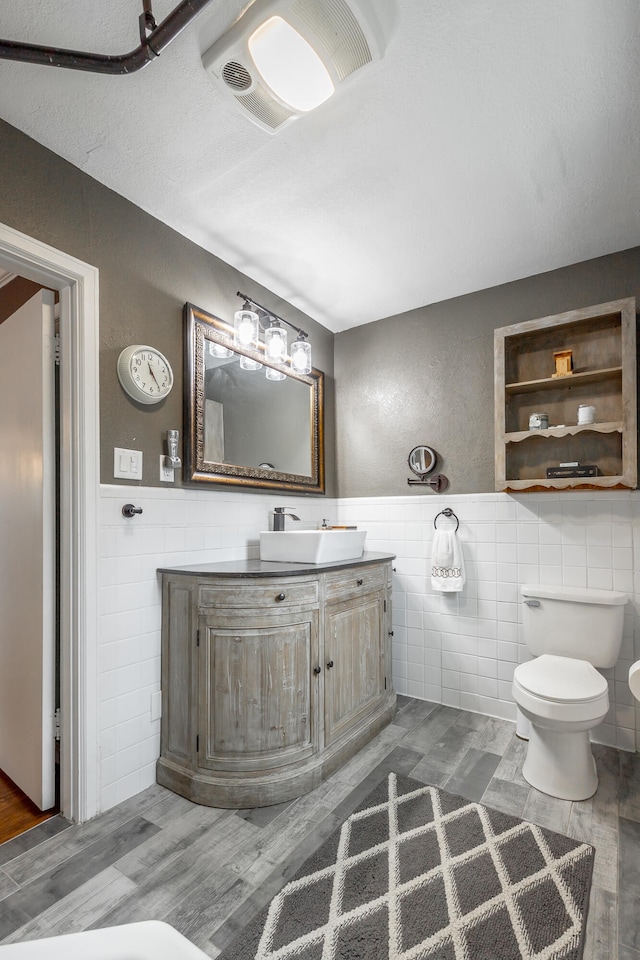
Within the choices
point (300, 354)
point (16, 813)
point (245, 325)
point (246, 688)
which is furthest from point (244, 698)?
point (300, 354)

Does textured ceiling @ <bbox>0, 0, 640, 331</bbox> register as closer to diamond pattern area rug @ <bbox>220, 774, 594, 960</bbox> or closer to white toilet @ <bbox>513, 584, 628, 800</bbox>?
white toilet @ <bbox>513, 584, 628, 800</bbox>

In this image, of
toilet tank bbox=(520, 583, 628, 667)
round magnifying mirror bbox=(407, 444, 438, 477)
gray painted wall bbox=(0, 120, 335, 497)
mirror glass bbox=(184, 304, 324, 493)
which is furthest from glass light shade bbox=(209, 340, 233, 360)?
toilet tank bbox=(520, 583, 628, 667)

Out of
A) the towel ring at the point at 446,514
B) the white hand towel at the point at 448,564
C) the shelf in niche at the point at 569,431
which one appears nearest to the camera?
the shelf in niche at the point at 569,431

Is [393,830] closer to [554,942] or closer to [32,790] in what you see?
[554,942]

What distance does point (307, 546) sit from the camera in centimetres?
218

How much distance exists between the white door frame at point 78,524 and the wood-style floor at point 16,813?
0.35ft

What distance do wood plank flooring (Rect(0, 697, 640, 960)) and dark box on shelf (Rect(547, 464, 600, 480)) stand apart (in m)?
1.34

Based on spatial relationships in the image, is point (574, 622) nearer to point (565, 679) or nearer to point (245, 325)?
point (565, 679)

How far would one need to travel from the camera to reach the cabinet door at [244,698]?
1833 mm

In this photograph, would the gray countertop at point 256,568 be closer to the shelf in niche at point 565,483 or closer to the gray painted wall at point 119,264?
the gray painted wall at point 119,264

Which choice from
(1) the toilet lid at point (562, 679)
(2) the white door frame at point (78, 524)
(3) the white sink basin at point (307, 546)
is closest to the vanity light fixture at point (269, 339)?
(2) the white door frame at point (78, 524)

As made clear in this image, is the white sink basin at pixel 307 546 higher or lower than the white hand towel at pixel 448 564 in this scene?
higher

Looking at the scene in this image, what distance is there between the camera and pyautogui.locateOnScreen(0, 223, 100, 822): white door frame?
174 centimetres

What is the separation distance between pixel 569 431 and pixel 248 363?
1.71 m
